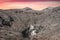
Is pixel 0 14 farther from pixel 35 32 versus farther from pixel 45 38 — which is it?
pixel 45 38

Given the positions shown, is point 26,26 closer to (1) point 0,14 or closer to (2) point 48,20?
(2) point 48,20

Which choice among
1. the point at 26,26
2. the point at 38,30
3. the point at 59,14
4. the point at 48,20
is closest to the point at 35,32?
the point at 38,30

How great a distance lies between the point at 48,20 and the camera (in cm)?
160

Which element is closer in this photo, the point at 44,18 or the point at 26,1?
the point at 44,18

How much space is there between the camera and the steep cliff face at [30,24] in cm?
134

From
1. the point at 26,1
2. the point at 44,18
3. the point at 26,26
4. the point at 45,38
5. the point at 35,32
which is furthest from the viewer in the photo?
the point at 26,1

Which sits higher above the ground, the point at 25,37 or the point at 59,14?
the point at 59,14

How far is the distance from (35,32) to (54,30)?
7.2 inches

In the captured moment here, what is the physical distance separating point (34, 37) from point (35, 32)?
87 millimetres

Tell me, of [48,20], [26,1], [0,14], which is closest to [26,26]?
[48,20]

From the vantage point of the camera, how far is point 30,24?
5.05ft

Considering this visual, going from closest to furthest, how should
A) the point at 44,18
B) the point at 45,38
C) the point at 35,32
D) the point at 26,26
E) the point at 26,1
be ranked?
the point at 45,38 → the point at 35,32 → the point at 26,26 → the point at 44,18 → the point at 26,1

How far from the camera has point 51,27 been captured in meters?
1.46

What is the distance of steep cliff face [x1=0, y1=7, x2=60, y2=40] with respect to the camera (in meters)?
1.34
